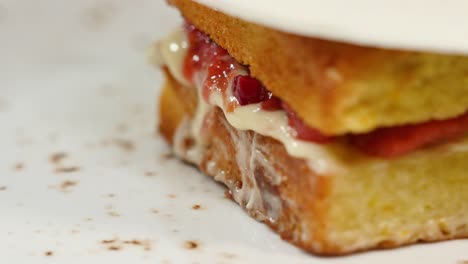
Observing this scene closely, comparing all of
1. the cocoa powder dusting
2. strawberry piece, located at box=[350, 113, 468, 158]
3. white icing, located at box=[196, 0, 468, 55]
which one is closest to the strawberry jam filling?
strawberry piece, located at box=[350, 113, 468, 158]

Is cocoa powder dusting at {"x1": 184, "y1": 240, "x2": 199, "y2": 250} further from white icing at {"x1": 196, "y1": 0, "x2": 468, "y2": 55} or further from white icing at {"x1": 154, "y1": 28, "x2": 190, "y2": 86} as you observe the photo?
white icing at {"x1": 154, "y1": 28, "x2": 190, "y2": 86}

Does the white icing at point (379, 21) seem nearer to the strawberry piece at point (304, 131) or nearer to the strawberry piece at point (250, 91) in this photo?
the strawberry piece at point (304, 131)

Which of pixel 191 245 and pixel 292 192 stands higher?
pixel 292 192

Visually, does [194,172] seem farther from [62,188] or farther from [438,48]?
[438,48]

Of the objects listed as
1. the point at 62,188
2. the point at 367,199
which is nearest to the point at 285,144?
the point at 367,199

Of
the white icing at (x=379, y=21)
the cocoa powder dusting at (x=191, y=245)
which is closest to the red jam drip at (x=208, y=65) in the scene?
the cocoa powder dusting at (x=191, y=245)

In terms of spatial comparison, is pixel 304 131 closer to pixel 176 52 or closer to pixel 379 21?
pixel 379 21

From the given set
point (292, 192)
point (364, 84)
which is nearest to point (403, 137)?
point (364, 84)
